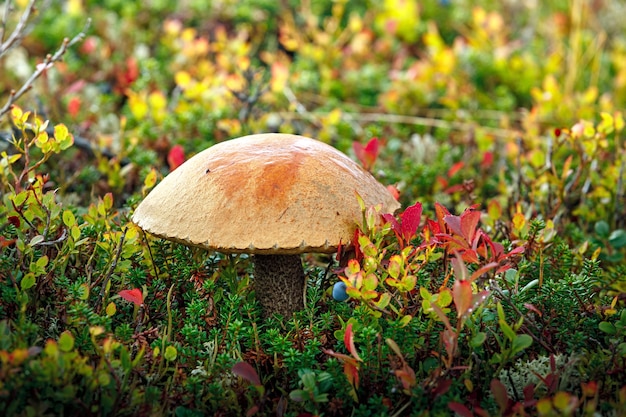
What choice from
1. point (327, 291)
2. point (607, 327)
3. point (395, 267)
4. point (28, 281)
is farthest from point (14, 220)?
point (607, 327)

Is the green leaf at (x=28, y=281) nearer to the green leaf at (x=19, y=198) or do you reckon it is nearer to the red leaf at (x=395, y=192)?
the green leaf at (x=19, y=198)

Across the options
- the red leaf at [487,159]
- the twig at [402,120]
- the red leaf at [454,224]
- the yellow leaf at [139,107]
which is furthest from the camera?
the twig at [402,120]

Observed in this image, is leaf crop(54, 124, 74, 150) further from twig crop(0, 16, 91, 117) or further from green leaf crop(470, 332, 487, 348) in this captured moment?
green leaf crop(470, 332, 487, 348)

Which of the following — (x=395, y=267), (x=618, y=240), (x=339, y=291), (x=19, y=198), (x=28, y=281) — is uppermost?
(x=19, y=198)

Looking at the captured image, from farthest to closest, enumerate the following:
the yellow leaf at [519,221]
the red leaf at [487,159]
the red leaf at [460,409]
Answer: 1. the red leaf at [487,159]
2. the yellow leaf at [519,221]
3. the red leaf at [460,409]

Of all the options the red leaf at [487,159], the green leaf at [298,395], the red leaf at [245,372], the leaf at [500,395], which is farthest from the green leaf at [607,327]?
the red leaf at [487,159]

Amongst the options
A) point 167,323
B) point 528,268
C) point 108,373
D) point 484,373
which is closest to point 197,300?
point 167,323

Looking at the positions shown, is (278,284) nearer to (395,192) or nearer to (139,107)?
(395,192)

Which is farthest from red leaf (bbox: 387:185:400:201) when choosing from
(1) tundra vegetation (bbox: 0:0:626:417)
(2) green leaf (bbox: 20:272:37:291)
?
(2) green leaf (bbox: 20:272:37:291)
